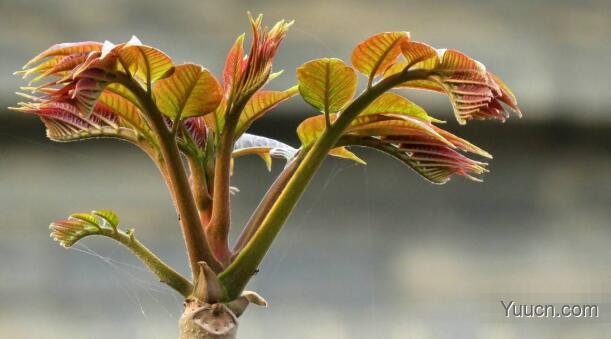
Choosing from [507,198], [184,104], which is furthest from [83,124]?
[507,198]

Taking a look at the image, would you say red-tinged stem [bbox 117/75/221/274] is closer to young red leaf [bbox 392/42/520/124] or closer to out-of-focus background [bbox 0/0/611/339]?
young red leaf [bbox 392/42/520/124]

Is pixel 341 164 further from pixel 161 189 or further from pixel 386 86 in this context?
pixel 386 86

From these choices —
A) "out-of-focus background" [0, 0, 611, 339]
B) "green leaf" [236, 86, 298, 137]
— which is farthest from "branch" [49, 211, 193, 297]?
"out-of-focus background" [0, 0, 611, 339]

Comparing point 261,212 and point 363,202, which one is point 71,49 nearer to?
point 261,212

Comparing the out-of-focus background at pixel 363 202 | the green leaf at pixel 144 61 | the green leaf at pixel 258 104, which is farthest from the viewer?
the out-of-focus background at pixel 363 202

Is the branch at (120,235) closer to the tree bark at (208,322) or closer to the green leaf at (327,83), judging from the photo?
the tree bark at (208,322)

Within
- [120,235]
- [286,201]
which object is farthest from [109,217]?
[286,201]

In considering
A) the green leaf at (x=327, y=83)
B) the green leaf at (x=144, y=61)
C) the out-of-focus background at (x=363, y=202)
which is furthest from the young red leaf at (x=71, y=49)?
the out-of-focus background at (x=363, y=202)
